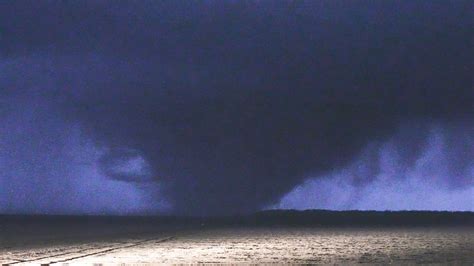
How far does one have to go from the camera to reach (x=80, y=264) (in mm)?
22531

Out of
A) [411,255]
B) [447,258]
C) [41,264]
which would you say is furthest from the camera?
[411,255]

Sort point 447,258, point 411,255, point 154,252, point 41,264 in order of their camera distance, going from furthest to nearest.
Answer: point 154,252
point 411,255
point 447,258
point 41,264

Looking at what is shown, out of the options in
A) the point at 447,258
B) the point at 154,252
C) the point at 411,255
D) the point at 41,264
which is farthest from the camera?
the point at 154,252

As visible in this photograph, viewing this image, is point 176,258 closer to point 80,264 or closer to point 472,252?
point 80,264

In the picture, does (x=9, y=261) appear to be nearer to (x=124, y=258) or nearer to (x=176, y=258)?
(x=124, y=258)

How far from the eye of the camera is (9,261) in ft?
76.9

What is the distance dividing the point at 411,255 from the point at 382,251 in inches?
95.8

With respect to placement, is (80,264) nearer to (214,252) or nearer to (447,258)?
(214,252)

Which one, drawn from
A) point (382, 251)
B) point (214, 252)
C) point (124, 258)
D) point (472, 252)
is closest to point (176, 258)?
point (124, 258)

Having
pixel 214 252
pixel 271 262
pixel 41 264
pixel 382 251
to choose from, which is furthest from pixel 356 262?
pixel 41 264

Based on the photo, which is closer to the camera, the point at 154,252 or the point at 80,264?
the point at 80,264

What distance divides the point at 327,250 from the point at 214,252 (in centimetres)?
494

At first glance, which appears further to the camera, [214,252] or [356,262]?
[214,252]

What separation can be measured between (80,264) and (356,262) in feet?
29.9
